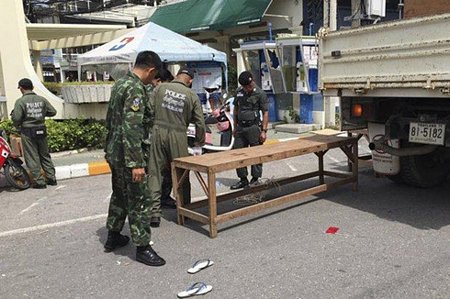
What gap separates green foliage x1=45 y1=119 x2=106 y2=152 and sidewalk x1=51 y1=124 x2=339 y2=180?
15 centimetres

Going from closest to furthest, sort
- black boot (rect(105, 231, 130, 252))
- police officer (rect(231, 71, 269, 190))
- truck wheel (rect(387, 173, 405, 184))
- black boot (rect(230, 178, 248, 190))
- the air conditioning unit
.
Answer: black boot (rect(105, 231, 130, 252)), truck wheel (rect(387, 173, 405, 184)), police officer (rect(231, 71, 269, 190)), black boot (rect(230, 178, 248, 190)), the air conditioning unit

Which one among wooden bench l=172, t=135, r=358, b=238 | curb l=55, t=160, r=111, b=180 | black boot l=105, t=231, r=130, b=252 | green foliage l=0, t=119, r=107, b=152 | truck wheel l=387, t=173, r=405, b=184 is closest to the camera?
black boot l=105, t=231, r=130, b=252

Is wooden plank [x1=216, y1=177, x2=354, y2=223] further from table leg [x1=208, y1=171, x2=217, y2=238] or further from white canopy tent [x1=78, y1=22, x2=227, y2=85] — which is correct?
white canopy tent [x1=78, y1=22, x2=227, y2=85]

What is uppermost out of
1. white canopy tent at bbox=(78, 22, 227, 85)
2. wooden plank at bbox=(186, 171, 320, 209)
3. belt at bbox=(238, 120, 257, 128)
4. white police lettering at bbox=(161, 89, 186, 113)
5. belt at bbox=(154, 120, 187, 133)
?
white canopy tent at bbox=(78, 22, 227, 85)

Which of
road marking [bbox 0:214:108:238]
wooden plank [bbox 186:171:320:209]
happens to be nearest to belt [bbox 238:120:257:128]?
wooden plank [bbox 186:171:320:209]

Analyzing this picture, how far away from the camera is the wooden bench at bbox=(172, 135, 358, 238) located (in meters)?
4.49

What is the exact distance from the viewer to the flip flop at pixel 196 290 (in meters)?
3.41

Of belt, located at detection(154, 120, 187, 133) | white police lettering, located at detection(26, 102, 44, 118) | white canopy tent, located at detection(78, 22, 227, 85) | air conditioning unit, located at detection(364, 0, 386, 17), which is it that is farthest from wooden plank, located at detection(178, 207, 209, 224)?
air conditioning unit, located at detection(364, 0, 386, 17)

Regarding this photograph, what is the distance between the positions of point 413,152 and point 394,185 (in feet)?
3.65

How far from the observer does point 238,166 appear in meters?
4.59

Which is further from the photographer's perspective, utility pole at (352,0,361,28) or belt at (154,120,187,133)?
utility pole at (352,0,361,28)

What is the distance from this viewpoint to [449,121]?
4727 millimetres

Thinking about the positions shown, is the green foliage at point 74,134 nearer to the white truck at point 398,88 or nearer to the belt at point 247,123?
the belt at point 247,123

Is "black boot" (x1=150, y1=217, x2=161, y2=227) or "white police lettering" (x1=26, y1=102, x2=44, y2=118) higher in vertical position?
"white police lettering" (x1=26, y1=102, x2=44, y2=118)
